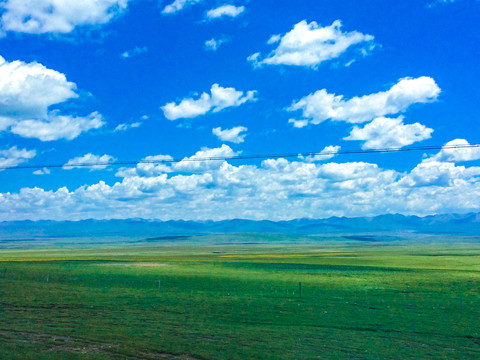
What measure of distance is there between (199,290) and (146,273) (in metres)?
20.8

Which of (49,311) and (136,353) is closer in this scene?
(136,353)

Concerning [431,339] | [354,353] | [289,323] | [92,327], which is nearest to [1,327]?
[92,327]

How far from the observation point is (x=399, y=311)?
3825 cm

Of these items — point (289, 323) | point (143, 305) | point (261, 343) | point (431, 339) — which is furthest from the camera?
point (143, 305)

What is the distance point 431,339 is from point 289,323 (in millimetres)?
9227

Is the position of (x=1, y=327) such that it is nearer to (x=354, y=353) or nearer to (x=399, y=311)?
(x=354, y=353)

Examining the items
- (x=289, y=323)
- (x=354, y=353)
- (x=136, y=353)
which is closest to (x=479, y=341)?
(x=354, y=353)

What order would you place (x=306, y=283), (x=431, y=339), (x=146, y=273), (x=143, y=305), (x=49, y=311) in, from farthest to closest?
(x=146, y=273) < (x=306, y=283) < (x=143, y=305) < (x=49, y=311) < (x=431, y=339)

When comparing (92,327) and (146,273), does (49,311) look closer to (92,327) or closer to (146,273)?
(92,327)

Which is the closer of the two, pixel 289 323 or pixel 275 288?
pixel 289 323

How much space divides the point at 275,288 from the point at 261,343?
25.6 m

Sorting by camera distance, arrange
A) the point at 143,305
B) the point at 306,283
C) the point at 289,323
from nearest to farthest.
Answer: the point at 289,323 → the point at 143,305 → the point at 306,283

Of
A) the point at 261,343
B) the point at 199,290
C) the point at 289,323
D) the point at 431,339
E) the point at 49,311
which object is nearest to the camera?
the point at 261,343

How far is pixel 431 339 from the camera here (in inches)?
1142
